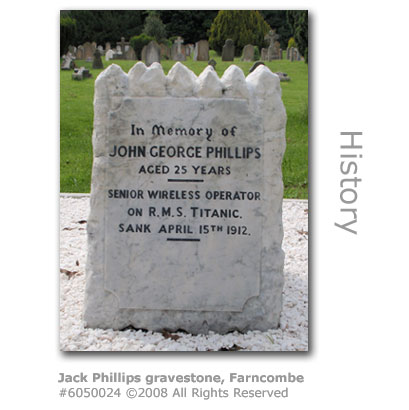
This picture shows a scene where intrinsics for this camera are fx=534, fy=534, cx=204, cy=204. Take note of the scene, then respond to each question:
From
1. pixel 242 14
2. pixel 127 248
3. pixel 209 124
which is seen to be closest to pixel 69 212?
pixel 127 248

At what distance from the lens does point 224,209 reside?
12.0ft

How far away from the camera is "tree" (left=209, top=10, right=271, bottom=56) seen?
711 inches

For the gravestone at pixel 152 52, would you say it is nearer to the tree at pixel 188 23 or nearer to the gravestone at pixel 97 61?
the gravestone at pixel 97 61

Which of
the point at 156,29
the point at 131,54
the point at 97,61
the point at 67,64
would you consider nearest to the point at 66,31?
the point at 67,64

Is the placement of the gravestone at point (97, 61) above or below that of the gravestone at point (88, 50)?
below

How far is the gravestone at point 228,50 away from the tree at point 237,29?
75 centimetres

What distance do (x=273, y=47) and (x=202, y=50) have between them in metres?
2.58

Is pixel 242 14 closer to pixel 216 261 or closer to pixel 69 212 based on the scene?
pixel 69 212

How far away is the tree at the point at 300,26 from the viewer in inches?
477

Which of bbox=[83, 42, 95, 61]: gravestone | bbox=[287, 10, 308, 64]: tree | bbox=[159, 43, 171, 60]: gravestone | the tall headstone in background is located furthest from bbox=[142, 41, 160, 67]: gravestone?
bbox=[287, 10, 308, 64]: tree

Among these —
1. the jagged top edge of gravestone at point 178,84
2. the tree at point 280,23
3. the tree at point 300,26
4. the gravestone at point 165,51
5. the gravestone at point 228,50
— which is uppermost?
the tree at point 280,23

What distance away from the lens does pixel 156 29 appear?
19.1m

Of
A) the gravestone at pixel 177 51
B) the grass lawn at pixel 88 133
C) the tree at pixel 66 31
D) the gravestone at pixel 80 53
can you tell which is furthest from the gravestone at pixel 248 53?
the gravestone at pixel 80 53

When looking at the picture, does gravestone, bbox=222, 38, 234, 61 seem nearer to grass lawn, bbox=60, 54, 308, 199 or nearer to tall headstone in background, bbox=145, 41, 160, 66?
grass lawn, bbox=60, 54, 308, 199
